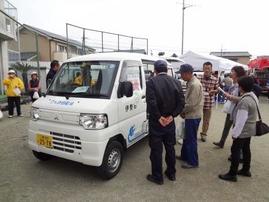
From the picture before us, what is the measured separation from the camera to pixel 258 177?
4039 mm

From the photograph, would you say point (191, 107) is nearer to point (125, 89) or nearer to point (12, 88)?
point (125, 89)

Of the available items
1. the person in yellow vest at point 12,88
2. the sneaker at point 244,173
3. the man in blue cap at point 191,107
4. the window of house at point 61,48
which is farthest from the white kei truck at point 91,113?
Answer: the window of house at point 61,48

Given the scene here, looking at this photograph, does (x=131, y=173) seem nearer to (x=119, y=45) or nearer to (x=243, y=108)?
(x=243, y=108)

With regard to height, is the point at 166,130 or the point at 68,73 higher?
the point at 68,73

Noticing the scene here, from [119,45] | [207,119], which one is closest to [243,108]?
[207,119]

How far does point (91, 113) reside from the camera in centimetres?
340

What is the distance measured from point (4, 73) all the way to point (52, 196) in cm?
1303

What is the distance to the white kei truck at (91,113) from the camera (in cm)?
344

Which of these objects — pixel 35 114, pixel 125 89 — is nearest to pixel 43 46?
pixel 35 114

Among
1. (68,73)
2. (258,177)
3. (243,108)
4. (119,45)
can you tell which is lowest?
(258,177)

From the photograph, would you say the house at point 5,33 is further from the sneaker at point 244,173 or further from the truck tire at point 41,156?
the sneaker at point 244,173

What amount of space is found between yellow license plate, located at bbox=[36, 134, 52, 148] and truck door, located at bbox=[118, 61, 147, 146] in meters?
1.15

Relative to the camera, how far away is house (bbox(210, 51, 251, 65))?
56.1m

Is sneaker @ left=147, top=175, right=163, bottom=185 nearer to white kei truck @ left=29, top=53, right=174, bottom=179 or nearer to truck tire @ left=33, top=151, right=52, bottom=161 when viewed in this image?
white kei truck @ left=29, top=53, right=174, bottom=179
